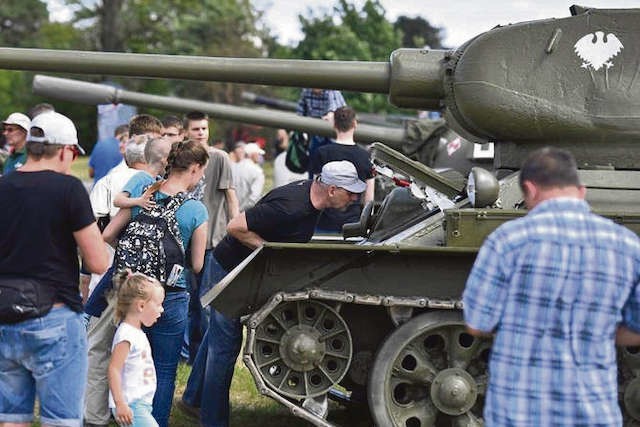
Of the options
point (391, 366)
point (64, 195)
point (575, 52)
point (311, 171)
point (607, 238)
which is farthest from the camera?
point (311, 171)

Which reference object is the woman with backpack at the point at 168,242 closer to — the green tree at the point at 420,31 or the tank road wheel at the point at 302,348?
the tank road wheel at the point at 302,348

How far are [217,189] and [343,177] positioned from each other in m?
2.69

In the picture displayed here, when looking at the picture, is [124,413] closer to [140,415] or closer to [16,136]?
[140,415]

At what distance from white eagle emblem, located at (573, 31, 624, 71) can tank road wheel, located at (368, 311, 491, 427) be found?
6.01 ft

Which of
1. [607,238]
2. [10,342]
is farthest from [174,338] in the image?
[607,238]

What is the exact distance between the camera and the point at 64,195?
6117 mm

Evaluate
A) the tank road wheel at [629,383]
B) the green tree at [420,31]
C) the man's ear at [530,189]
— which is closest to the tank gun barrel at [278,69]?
the tank road wheel at [629,383]

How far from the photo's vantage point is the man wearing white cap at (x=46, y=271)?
20.1ft

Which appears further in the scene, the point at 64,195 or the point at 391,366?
the point at 391,366

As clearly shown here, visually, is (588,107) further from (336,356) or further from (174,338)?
(174,338)

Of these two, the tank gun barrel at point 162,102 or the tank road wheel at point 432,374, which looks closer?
the tank road wheel at point 432,374

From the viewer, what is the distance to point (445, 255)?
7.70 meters

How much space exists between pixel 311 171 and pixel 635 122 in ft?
12.8

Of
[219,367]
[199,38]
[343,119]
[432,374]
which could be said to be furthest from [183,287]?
[199,38]
